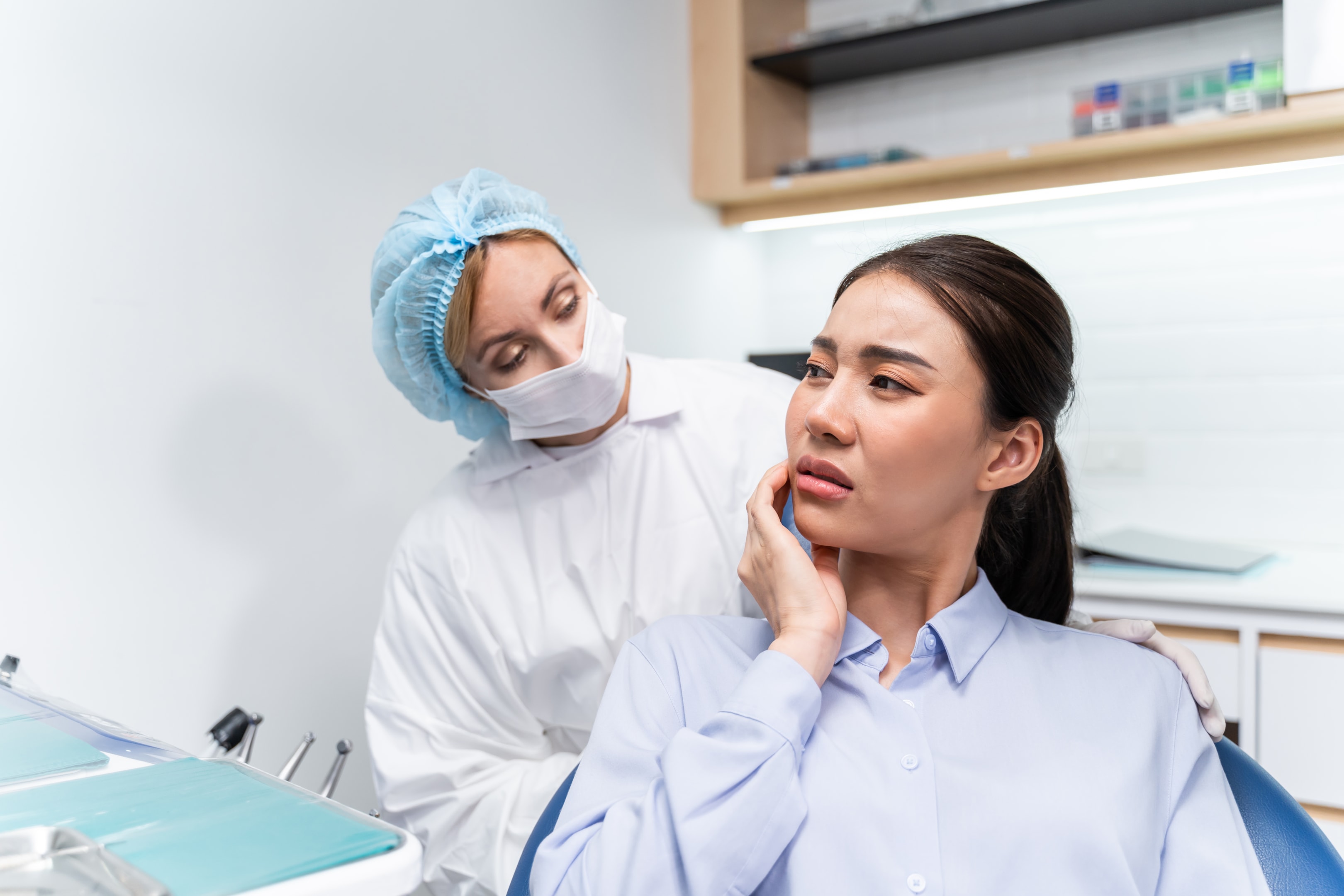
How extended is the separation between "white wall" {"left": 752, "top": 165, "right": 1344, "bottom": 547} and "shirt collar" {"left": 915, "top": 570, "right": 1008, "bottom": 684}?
1.27 metres

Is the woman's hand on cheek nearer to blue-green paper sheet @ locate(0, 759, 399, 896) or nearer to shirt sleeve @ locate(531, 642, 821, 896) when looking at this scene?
shirt sleeve @ locate(531, 642, 821, 896)

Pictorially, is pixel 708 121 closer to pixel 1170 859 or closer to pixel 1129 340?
pixel 1129 340

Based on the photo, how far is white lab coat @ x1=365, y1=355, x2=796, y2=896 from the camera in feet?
4.49

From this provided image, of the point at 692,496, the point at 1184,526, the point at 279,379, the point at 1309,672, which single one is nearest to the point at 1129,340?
the point at 1184,526

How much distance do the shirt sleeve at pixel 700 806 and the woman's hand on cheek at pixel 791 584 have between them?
37 millimetres

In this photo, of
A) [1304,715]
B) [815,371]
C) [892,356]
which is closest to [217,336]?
[815,371]

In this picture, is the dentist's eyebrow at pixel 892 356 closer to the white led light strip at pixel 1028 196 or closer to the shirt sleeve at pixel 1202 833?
the shirt sleeve at pixel 1202 833

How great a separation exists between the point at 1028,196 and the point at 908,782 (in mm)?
1878

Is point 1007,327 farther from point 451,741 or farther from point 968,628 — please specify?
point 451,741

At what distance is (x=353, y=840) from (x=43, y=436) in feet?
3.40

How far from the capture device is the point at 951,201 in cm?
252

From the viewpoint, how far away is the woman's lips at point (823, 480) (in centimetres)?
103

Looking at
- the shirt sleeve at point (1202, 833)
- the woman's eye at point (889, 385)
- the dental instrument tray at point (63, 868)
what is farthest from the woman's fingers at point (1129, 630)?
the dental instrument tray at point (63, 868)

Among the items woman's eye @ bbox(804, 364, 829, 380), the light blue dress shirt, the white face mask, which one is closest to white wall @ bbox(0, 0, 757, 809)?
the white face mask
